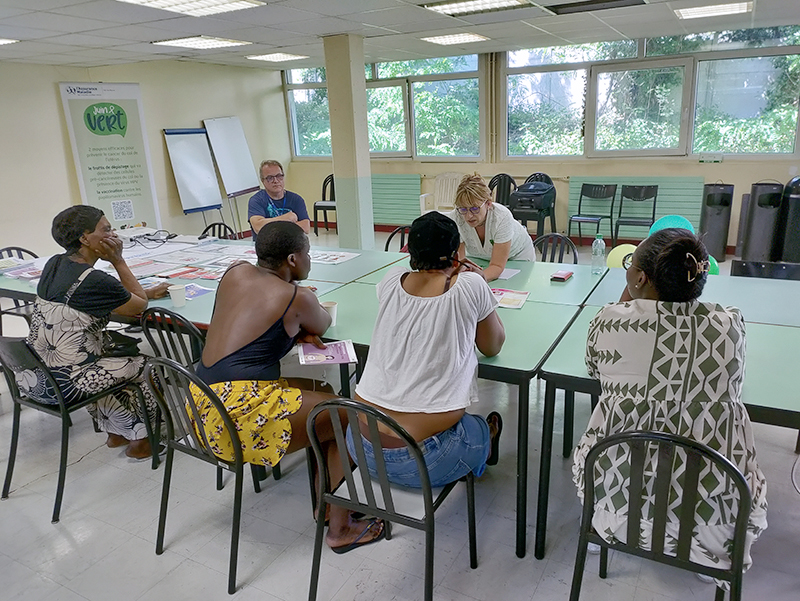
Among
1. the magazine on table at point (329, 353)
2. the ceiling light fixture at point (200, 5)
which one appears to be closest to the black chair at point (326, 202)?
the ceiling light fixture at point (200, 5)

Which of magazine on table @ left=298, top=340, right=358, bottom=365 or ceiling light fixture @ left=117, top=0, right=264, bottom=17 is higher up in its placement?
ceiling light fixture @ left=117, top=0, right=264, bottom=17

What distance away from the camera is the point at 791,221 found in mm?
5434

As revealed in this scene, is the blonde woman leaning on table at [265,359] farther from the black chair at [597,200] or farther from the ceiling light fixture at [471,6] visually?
the black chair at [597,200]

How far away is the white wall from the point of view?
5.80 metres

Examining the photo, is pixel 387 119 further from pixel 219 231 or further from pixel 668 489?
pixel 668 489

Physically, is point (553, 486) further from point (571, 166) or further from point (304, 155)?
point (304, 155)

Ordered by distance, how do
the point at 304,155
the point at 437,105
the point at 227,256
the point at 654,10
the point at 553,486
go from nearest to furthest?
the point at 553,486
the point at 227,256
the point at 654,10
the point at 437,105
the point at 304,155

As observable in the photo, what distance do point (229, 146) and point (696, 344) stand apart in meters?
7.63

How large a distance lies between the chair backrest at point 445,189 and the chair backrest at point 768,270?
4.82 m

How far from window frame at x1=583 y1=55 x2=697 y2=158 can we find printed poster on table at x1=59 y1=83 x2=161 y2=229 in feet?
17.8

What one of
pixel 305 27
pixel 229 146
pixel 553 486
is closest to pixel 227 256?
pixel 305 27

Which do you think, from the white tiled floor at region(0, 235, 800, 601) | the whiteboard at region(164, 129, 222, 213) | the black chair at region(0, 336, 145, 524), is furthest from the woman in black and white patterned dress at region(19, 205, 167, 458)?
the whiteboard at region(164, 129, 222, 213)

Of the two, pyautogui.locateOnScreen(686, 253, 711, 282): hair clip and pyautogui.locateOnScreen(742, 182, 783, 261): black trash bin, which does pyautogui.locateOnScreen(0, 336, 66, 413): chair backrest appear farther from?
pyautogui.locateOnScreen(742, 182, 783, 261): black trash bin

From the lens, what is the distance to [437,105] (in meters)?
7.97
